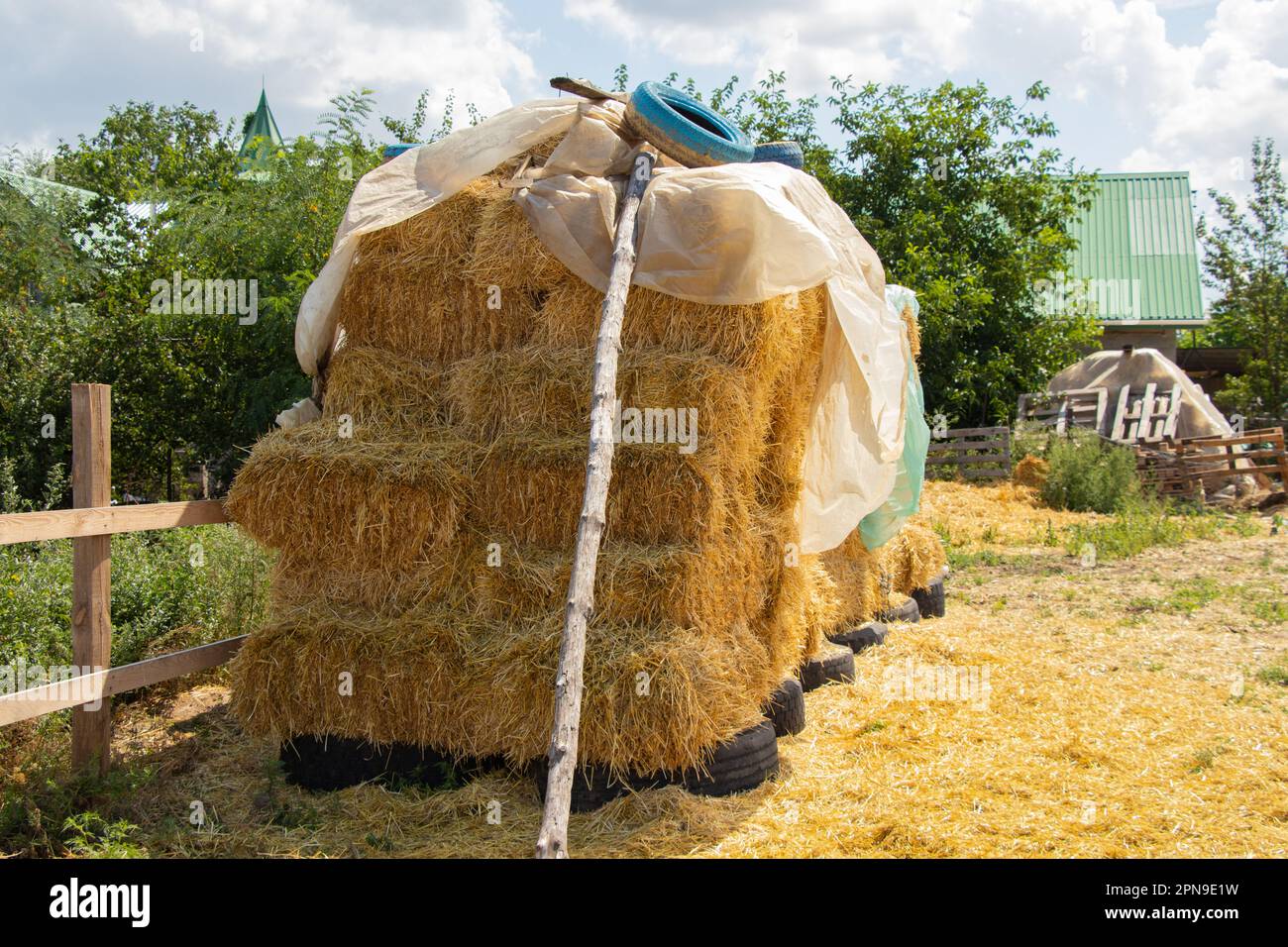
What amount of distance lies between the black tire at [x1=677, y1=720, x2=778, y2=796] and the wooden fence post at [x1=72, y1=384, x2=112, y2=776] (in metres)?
2.93

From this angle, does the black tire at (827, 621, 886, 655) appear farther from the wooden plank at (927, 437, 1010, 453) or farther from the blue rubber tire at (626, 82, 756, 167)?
the wooden plank at (927, 437, 1010, 453)

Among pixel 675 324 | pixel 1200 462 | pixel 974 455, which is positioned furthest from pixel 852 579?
pixel 1200 462

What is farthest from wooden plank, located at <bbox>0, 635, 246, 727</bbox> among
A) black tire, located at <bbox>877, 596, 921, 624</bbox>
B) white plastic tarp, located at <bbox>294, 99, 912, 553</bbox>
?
black tire, located at <bbox>877, 596, 921, 624</bbox>

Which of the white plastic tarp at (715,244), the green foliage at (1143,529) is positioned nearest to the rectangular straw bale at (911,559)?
the white plastic tarp at (715,244)

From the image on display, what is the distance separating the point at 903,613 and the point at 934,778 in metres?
3.53

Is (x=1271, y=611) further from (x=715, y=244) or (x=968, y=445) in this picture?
(x=968, y=445)

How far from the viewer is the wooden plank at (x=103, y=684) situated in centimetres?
419

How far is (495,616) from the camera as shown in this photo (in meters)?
4.80

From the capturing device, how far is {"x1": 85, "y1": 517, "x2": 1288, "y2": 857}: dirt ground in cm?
421

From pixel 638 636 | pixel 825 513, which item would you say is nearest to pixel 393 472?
pixel 638 636

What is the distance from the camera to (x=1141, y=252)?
26.0 meters
